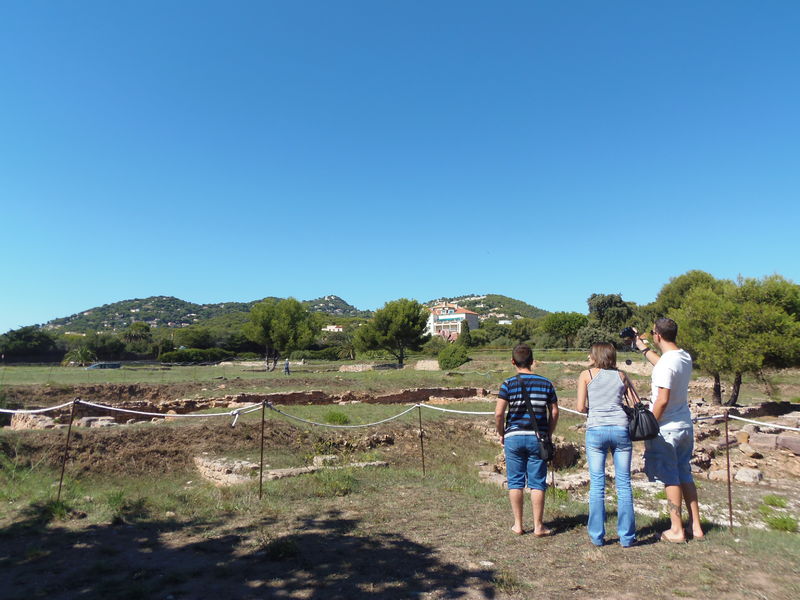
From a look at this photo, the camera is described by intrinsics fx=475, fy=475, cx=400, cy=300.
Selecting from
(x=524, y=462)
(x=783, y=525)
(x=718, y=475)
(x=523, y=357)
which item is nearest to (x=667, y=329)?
(x=523, y=357)

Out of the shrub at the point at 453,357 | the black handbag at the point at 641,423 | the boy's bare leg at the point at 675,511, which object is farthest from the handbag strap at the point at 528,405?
the shrub at the point at 453,357

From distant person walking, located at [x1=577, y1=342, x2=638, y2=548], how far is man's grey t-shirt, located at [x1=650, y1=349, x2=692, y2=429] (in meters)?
0.27

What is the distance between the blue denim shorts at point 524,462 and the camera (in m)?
4.50

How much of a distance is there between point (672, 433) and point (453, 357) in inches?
1442

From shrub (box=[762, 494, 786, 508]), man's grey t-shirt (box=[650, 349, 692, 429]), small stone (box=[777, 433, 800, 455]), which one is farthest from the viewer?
small stone (box=[777, 433, 800, 455])

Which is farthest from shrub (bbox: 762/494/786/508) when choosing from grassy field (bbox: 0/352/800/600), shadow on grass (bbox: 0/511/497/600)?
shadow on grass (bbox: 0/511/497/600)

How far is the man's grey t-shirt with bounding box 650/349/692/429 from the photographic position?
13.8ft

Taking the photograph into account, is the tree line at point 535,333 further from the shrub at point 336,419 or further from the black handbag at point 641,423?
the black handbag at point 641,423

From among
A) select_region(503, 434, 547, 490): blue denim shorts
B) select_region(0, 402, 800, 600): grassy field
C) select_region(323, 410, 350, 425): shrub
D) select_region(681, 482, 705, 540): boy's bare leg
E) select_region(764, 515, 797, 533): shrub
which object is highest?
select_region(503, 434, 547, 490): blue denim shorts

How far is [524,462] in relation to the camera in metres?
4.63

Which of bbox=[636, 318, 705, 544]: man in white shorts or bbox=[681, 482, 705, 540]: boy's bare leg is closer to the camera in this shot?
bbox=[636, 318, 705, 544]: man in white shorts

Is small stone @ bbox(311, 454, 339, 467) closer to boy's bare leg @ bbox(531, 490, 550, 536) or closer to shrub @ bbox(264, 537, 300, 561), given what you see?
shrub @ bbox(264, 537, 300, 561)

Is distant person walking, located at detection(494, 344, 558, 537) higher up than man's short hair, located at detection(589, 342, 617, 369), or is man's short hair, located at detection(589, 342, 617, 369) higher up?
man's short hair, located at detection(589, 342, 617, 369)

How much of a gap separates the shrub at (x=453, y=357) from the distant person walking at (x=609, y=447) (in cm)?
3612
